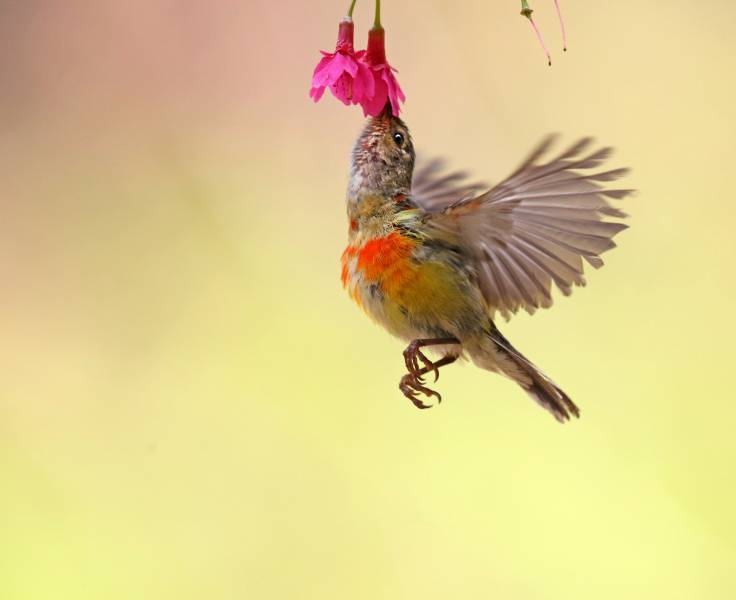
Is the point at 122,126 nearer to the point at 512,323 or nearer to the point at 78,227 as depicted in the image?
the point at 78,227

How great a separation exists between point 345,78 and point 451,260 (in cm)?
41

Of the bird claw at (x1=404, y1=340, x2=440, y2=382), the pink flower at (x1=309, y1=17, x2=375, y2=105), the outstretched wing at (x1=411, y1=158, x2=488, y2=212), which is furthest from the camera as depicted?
the outstretched wing at (x1=411, y1=158, x2=488, y2=212)

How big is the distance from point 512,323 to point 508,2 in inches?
50.7

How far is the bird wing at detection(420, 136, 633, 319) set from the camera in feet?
4.53

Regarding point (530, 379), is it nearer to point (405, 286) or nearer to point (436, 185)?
point (405, 286)

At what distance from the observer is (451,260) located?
1677mm

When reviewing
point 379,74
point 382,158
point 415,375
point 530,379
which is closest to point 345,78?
point 379,74

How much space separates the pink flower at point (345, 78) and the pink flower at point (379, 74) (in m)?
0.01

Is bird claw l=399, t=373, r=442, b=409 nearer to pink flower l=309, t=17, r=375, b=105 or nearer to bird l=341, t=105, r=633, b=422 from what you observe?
bird l=341, t=105, r=633, b=422

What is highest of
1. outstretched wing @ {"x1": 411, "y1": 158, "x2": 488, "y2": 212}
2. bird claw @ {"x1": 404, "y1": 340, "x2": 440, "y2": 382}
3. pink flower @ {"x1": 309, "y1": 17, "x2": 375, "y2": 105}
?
outstretched wing @ {"x1": 411, "y1": 158, "x2": 488, "y2": 212}

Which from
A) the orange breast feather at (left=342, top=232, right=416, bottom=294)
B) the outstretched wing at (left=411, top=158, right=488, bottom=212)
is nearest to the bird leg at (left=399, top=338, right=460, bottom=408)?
the orange breast feather at (left=342, top=232, right=416, bottom=294)

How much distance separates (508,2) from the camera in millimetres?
3770

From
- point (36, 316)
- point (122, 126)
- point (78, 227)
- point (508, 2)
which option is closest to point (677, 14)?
point (508, 2)

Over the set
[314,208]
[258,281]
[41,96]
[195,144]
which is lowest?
[258,281]
